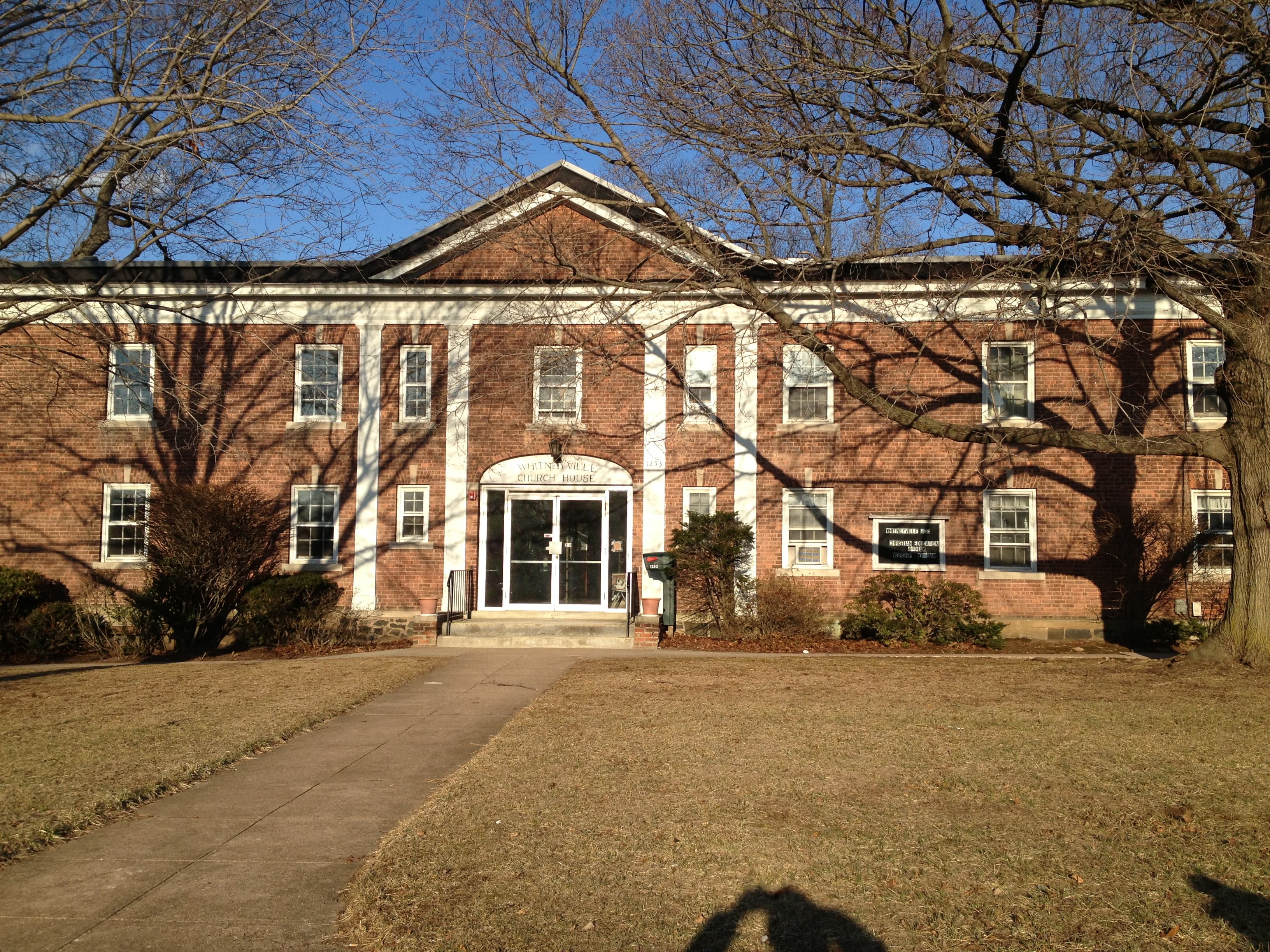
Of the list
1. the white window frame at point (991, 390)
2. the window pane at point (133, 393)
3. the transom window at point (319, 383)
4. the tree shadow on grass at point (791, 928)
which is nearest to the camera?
the tree shadow on grass at point (791, 928)

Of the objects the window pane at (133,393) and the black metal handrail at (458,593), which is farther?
the window pane at (133,393)

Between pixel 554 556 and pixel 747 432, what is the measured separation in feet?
13.6

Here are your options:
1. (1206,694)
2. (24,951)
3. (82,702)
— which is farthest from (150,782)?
(1206,694)

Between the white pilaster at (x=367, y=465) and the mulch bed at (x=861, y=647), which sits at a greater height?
the white pilaster at (x=367, y=465)

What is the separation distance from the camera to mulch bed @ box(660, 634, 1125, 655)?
16.5 metres

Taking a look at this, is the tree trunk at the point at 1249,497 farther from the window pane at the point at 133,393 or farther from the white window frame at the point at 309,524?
the window pane at the point at 133,393

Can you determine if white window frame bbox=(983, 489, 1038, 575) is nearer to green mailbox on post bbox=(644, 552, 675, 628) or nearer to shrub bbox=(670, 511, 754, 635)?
shrub bbox=(670, 511, 754, 635)

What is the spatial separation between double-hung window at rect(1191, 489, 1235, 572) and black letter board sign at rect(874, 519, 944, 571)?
417 centimetres

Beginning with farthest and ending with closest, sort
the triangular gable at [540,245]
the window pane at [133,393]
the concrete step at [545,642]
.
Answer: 1. the window pane at [133,393]
2. the concrete step at [545,642]
3. the triangular gable at [540,245]

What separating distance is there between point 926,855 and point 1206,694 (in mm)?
6982

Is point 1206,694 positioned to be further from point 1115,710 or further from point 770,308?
point 770,308

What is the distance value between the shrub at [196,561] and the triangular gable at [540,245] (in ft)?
16.0

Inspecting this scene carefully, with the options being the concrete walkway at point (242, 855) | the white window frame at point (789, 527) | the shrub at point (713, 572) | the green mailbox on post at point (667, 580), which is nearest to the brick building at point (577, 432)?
the white window frame at point (789, 527)

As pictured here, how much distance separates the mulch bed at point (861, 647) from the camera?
1653cm
